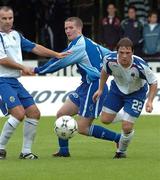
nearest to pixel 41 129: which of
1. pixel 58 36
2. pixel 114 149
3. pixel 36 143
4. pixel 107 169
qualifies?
pixel 36 143

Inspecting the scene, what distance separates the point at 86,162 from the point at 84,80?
60.1 inches

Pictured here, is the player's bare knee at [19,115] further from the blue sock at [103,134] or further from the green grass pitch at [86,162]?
the blue sock at [103,134]

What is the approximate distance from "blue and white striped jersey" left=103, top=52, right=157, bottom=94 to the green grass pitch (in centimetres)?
101

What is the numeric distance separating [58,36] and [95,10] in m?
1.79

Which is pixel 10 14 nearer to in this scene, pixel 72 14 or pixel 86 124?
pixel 86 124

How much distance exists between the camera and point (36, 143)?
1420 cm

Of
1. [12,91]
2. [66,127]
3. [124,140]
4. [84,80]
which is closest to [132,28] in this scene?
[84,80]

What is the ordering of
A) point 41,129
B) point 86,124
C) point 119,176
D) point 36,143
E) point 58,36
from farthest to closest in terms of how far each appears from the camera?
point 58,36 → point 41,129 → point 36,143 → point 86,124 → point 119,176

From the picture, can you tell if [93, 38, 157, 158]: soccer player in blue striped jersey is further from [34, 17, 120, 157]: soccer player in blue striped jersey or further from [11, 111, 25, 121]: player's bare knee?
[11, 111, 25, 121]: player's bare knee

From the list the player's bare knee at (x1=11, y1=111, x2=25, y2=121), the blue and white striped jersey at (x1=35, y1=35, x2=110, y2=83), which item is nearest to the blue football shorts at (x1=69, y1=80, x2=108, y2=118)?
the blue and white striped jersey at (x1=35, y1=35, x2=110, y2=83)

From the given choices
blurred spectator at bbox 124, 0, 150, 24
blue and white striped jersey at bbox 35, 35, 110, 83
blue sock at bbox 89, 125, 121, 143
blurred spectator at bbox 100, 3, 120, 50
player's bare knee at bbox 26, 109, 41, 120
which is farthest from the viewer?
blurred spectator at bbox 124, 0, 150, 24

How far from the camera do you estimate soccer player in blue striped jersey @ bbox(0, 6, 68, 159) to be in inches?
465

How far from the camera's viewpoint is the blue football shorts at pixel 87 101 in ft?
41.2

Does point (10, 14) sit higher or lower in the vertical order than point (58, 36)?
higher
